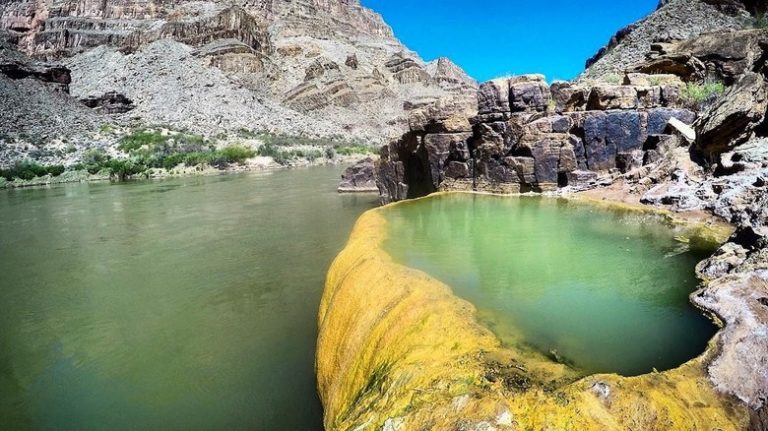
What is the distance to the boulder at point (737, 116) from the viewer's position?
905 cm

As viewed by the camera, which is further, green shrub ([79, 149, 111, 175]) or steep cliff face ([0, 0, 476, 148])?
steep cliff face ([0, 0, 476, 148])

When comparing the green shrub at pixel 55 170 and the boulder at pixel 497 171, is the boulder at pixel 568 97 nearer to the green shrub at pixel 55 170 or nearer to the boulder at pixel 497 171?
the boulder at pixel 497 171

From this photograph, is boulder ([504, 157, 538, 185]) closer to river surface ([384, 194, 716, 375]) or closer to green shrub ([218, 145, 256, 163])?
river surface ([384, 194, 716, 375])

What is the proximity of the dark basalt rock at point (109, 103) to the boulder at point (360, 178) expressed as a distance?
56540 mm

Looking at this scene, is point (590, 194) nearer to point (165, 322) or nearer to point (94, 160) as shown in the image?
point (165, 322)

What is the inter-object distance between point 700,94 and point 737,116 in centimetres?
409

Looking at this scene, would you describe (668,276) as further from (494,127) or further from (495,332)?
(494,127)

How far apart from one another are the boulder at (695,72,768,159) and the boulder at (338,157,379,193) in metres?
16.2

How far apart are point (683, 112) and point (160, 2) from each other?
119422 mm

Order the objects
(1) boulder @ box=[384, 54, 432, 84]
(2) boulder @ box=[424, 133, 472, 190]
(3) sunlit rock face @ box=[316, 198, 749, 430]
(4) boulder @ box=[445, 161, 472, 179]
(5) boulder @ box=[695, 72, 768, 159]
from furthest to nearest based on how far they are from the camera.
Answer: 1. (1) boulder @ box=[384, 54, 432, 84]
2. (2) boulder @ box=[424, 133, 472, 190]
3. (4) boulder @ box=[445, 161, 472, 179]
4. (5) boulder @ box=[695, 72, 768, 159]
5. (3) sunlit rock face @ box=[316, 198, 749, 430]

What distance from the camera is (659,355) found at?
138 inches

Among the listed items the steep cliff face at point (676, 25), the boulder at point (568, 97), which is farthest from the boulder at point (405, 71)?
the boulder at point (568, 97)

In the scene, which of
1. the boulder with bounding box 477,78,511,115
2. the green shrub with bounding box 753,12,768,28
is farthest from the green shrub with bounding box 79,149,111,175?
the green shrub with bounding box 753,12,768,28

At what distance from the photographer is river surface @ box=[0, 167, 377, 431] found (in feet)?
19.1
